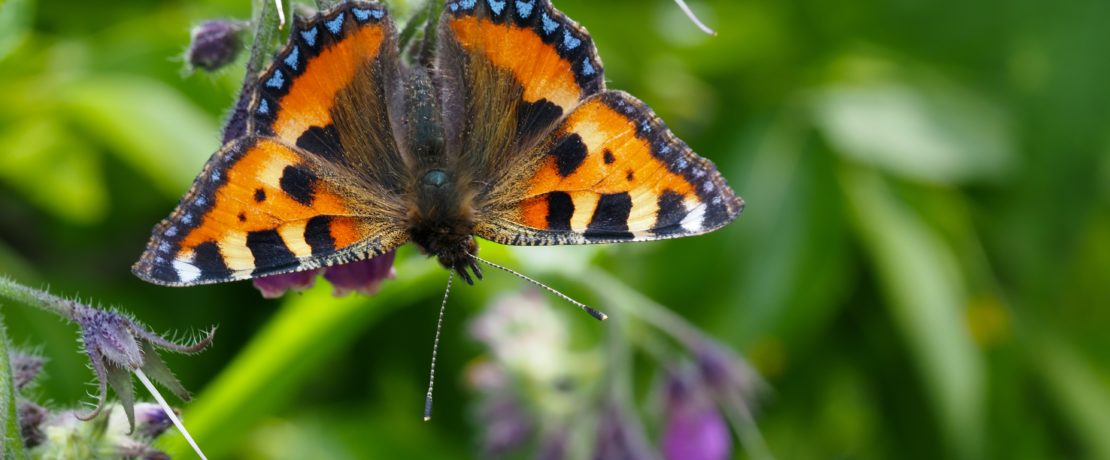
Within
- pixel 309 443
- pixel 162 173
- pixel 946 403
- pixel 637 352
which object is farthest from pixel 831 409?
pixel 162 173

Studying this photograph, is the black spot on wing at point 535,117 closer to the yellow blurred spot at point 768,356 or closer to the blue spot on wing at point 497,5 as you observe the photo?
the blue spot on wing at point 497,5

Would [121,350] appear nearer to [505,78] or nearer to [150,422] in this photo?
[150,422]

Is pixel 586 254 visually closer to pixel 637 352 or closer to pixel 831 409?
pixel 637 352

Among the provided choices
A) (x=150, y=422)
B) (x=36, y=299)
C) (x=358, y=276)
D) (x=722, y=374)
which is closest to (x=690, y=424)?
(x=722, y=374)

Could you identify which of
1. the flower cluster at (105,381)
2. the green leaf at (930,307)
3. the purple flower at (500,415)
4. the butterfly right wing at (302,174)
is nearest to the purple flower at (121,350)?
the flower cluster at (105,381)

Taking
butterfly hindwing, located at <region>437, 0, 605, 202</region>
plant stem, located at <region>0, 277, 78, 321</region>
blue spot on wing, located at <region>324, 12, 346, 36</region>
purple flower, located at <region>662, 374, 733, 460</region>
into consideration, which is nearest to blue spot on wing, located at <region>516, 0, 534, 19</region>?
butterfly hindwing, located at <region>437, 0, 605, 202</region>

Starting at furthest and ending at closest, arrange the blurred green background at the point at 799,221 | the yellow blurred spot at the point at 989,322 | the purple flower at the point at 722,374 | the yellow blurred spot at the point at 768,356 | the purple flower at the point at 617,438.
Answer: the yellow blurred spot at the point at 989,322 < the yellow blurred spot at the point at 768,356 < the blurred green background at the point at 799,221 < the purple flower at the point at 722,374 < the purple flower at the point at 617,438

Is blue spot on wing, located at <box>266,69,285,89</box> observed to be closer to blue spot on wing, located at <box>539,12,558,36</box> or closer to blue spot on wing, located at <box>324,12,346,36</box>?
blue spot on wing, located at <box>324,12,346,36</box>
